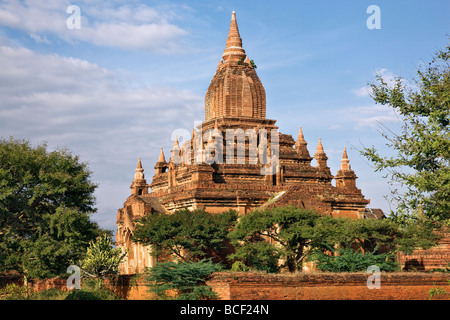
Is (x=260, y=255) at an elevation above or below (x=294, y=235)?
below

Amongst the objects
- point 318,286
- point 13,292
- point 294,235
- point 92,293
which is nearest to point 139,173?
point 13,292

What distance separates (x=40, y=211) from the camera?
39.6 meters

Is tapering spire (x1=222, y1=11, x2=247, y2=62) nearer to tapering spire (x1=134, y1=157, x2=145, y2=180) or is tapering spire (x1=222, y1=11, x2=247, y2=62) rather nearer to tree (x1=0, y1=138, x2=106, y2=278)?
tapering spire (x1=134, y1=157, x2=145, y2=180)

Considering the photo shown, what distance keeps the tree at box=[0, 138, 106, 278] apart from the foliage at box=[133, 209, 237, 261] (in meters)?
6.03

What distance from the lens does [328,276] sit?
25.5m

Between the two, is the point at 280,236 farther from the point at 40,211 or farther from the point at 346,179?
the point at 40,211

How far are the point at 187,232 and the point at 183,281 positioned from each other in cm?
655

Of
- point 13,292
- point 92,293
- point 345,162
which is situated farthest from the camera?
point 345,162

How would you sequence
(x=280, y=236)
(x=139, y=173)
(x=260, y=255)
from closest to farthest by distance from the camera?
(x=260, y=255)
(x=280, y=236)
(x=139, y=173)

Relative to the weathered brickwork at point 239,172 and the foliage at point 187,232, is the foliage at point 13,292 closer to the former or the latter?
the foliage at point 187,232

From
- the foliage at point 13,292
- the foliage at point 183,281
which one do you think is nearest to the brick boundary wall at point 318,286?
the foliage at point 183,281
